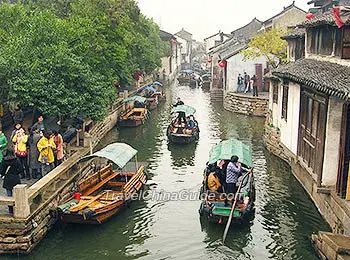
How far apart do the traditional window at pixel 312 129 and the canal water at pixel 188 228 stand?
6.35 ft

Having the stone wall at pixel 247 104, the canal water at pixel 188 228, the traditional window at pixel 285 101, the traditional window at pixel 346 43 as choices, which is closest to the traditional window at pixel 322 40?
the traditional window at pixel 346 43

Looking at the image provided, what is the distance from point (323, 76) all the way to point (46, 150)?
8753 mm

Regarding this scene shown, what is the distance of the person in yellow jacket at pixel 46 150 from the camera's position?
46.0ft

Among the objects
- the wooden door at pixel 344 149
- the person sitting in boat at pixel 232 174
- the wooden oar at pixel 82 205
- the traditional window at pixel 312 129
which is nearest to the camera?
the wooden door at pixel 344 149

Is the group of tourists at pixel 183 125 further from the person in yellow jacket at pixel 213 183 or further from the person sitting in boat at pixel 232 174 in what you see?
the person sitting in boat at pixel 232 174

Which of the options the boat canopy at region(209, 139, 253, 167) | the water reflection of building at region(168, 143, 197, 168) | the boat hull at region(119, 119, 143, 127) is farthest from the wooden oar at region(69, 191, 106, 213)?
the boat hull at region(119, 119, 143, 127)

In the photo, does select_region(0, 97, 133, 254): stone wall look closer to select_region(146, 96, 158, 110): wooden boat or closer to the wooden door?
the wooden door

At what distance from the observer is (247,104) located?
3391 centimetres

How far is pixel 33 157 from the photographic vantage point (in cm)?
1405

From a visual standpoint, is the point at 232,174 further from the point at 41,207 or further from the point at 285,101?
the point at 285,101

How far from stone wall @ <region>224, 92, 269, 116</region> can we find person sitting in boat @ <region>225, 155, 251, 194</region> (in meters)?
19.5

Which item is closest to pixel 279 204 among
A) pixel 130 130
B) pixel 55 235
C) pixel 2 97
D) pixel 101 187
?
pixel 101 187

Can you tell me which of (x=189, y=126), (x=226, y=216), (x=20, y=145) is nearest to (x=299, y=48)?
(x=189, y=126)

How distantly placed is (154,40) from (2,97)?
3503cm
